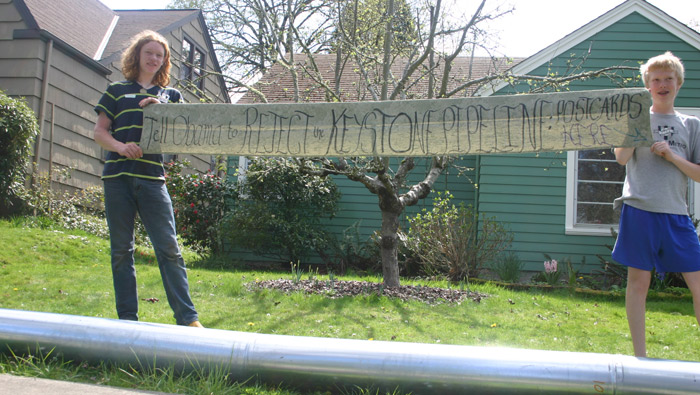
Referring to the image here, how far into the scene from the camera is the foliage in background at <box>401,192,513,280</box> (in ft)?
25.7

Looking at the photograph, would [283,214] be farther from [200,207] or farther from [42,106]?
[42,106]

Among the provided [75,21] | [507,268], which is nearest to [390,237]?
[507,268]

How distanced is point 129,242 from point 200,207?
7.12 metres

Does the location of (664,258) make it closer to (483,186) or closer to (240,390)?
(240,390)

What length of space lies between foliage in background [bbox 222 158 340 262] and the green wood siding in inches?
121

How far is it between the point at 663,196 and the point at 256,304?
11.5 ft

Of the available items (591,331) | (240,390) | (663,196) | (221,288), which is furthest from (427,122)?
(221,288)

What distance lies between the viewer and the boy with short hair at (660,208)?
2.71 m

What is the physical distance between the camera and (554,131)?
3.22 meters

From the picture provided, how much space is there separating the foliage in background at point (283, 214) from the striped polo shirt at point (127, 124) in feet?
18.1

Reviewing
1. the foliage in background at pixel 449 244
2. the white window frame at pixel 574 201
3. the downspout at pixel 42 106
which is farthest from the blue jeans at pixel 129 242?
the white window frame at pixel 574 201

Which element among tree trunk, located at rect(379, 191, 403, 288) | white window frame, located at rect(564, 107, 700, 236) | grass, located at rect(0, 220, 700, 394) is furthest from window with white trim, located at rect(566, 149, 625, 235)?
tree trunk, located at rect(379, 191, 403, 288)

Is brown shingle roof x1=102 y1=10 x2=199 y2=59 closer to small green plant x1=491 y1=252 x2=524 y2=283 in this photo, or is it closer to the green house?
the green house

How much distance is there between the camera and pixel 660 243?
2.75m
